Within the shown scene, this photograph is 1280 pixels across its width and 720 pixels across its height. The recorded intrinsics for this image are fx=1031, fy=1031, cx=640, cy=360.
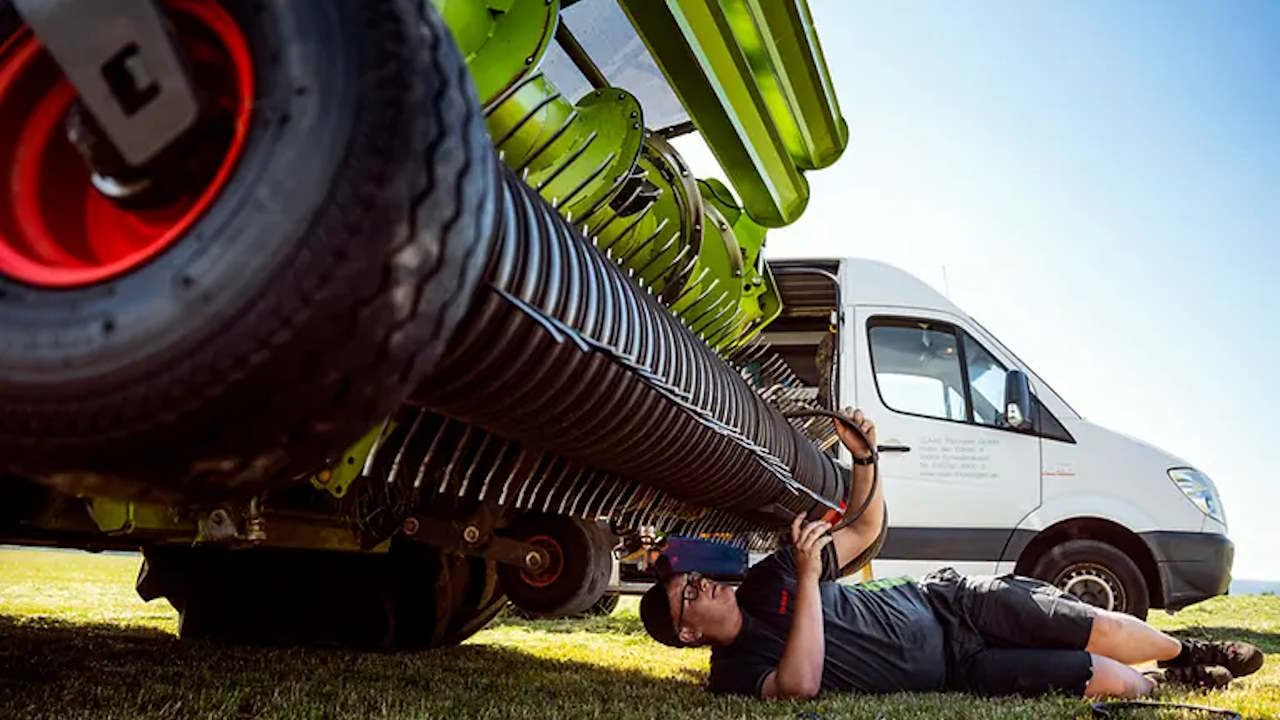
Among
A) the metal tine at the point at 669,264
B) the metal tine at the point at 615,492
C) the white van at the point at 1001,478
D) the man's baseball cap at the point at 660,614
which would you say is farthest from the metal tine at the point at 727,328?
the white van at the point at 1001,478

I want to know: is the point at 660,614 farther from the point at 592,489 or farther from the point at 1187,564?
the point at 1187,564

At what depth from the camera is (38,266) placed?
3.15ft

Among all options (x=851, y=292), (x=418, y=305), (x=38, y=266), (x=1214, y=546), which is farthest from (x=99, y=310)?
(x=1214, y=546)

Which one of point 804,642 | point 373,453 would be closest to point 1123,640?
point 804,642

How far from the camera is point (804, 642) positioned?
286 cm

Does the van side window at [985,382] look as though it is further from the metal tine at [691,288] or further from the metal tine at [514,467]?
the metal tine at [514,467]

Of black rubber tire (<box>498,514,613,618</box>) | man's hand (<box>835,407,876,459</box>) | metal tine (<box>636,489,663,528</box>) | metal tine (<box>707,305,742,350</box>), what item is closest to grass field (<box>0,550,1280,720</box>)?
black rubber tire (<box>498,514,613,618</box>)

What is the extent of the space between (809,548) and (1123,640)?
1.10 m

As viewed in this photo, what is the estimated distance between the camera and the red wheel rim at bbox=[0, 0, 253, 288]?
36.4 inches

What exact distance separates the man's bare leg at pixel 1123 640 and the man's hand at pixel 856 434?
910 mm

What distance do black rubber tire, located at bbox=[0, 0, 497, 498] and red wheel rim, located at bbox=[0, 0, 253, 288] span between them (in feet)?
0.08

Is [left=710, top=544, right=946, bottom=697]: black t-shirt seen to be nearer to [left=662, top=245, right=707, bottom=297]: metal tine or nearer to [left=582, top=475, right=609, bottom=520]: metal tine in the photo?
[left=582, top=475, right=609, bottom=520]: metal tine

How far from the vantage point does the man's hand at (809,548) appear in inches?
118

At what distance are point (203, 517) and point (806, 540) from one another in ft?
5.40
